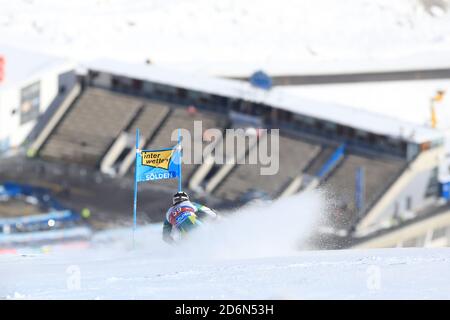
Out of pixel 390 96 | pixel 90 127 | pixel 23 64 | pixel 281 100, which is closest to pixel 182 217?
pixel 90 127

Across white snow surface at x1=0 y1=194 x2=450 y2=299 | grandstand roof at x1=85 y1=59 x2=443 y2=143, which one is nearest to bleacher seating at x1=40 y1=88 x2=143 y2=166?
grandstand roof at x1=85 y1=59 x2=443 y2=143

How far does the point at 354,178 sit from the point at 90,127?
46.0 feet

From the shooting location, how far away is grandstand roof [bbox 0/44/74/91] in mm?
62281

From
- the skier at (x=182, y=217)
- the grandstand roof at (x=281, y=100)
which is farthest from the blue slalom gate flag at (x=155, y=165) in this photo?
the grandstand roof at (x=281, y=100)

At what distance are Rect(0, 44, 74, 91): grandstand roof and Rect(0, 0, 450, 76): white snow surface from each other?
15.2ft

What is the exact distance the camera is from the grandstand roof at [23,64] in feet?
204

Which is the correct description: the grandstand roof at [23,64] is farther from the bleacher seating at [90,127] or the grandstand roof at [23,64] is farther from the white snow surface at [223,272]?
the white snow surface at [223,272]

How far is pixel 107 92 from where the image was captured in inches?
2509

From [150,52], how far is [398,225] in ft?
99.9

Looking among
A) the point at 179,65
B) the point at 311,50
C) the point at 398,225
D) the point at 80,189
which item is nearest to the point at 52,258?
the point at 398,225

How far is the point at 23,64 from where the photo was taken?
2532 inches

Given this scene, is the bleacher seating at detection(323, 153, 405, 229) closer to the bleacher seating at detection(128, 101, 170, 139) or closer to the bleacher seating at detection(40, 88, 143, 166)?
the bleacher seating at detection(128, 101, 170, 139)

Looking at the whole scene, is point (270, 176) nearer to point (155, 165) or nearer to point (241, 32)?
point (155, 165)

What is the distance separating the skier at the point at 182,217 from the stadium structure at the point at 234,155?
67.5ft
